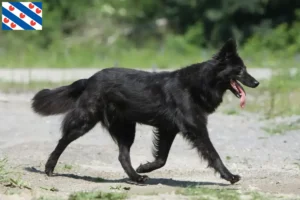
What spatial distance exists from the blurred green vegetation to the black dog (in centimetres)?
1888

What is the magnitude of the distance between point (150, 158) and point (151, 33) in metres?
29.8

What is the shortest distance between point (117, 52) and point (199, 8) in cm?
596

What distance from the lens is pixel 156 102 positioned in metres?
9.12

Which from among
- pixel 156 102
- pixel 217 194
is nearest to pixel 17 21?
pixel 156 102

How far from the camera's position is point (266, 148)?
1184cm

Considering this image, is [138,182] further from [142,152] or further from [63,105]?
[142,152]

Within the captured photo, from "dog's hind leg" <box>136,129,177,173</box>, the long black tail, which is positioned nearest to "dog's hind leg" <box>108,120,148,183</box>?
"dog's hind leg" <box>136,129,177,173</box>

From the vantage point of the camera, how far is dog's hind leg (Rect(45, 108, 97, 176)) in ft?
30.9

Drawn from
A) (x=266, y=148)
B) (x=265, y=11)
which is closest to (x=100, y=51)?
(x=265, y=11)

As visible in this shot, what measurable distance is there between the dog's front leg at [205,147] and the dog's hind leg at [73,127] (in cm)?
136

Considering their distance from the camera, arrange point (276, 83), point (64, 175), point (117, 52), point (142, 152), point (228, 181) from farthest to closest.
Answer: point (117, 52), point (276, 83), point (142, 152), point (64, 175), point (228, 181)

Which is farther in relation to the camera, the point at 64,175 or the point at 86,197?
the point at 64,175

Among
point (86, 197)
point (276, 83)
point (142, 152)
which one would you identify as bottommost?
point (86, 197)

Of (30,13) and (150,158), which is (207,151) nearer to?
(150,158)
